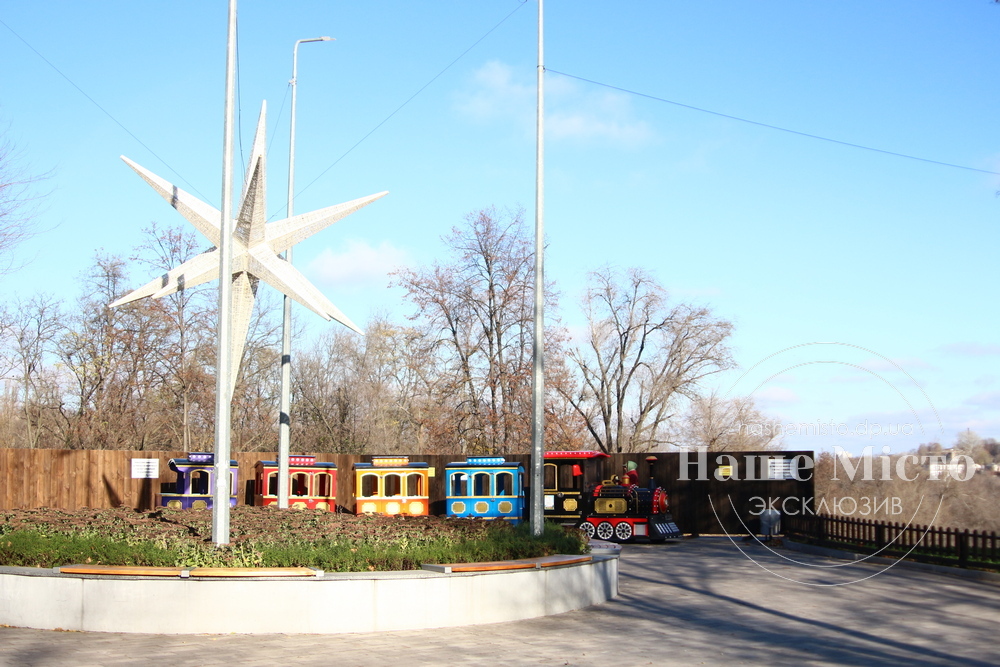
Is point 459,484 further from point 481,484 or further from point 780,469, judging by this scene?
point 780,469

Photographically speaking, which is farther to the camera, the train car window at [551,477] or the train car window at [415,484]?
the train car window at [415,484]

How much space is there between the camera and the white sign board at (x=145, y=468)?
96.4ft

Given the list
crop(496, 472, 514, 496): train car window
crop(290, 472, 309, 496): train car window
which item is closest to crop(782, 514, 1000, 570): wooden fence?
crop(496, 472, 514, 496): train car window

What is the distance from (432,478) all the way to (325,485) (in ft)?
17.0

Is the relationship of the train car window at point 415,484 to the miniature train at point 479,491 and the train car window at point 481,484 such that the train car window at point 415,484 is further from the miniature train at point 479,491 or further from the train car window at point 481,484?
the train car window at point 481,484

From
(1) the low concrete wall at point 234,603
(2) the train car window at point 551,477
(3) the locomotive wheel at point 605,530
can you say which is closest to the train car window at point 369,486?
(2) the train car window at point 551,477

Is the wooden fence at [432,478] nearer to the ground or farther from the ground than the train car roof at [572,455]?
nearer to the ground

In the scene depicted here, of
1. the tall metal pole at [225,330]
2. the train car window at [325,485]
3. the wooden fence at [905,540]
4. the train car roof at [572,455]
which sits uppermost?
the tall metal pole at [225,330]

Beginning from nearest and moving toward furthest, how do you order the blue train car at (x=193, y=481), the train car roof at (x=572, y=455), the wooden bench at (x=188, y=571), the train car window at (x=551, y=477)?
the wooden bench at (x=188, y=571) < the blue train car at (x=193, y=481) < the train car roof at (x=572, y=455) < the train car window at (x=551, y=477)

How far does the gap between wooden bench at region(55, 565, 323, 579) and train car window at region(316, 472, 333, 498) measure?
17736 mm

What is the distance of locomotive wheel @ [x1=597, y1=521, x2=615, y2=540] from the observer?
27.3 meters

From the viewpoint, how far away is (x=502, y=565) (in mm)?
13570

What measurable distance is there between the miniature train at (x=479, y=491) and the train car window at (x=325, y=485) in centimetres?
3

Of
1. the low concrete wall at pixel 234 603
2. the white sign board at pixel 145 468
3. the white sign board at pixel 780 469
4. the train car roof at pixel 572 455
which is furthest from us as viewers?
the white sign board at pixel 780 469
